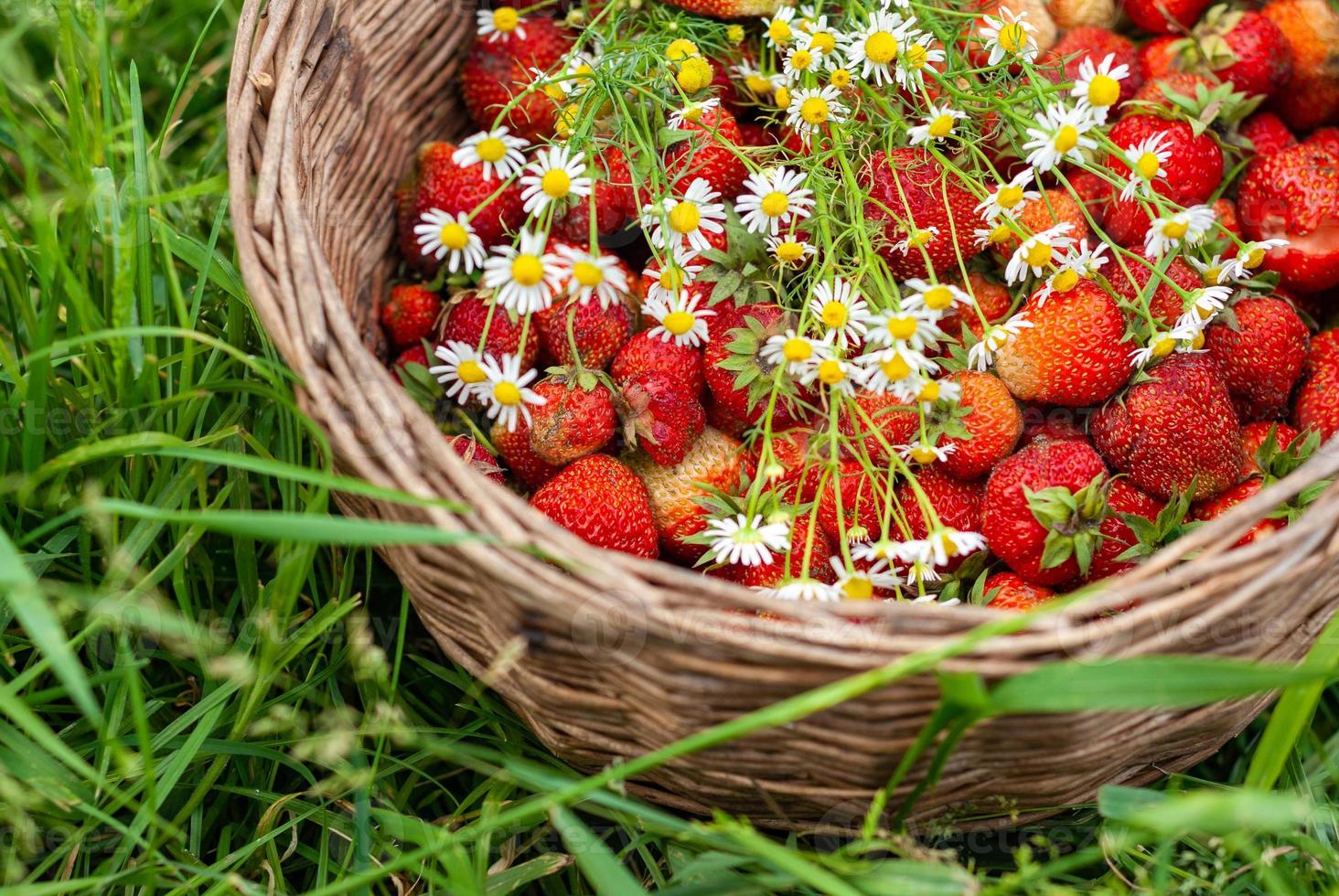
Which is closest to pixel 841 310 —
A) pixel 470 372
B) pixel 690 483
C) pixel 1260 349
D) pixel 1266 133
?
pixel 690 483

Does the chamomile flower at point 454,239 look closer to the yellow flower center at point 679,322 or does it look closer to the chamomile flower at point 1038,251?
the yellow flower center at point 679,322

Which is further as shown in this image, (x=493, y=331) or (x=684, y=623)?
(x=493, y=331)

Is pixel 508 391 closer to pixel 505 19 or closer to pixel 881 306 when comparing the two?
pixel 881 306

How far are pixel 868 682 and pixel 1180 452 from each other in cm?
50

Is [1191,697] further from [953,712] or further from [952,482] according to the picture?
[952,482]

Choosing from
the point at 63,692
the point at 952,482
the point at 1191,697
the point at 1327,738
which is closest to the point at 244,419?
the point at 63,692

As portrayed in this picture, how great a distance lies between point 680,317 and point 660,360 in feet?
0.22

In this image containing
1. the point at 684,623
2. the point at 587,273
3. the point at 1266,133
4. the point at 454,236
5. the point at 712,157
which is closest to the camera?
the point at 684,623

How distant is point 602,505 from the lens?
1000 mm

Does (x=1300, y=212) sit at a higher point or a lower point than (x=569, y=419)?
higher

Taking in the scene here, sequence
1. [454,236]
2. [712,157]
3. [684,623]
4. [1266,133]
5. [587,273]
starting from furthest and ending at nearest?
[1266,133]
[712,157]
[454,236]
[587,273]
[684,623]

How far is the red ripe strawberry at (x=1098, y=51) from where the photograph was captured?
1202mm

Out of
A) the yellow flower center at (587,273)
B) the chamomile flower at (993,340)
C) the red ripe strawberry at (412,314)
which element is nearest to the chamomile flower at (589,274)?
the yellow flower center at (587,273)

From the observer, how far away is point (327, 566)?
1.20m
